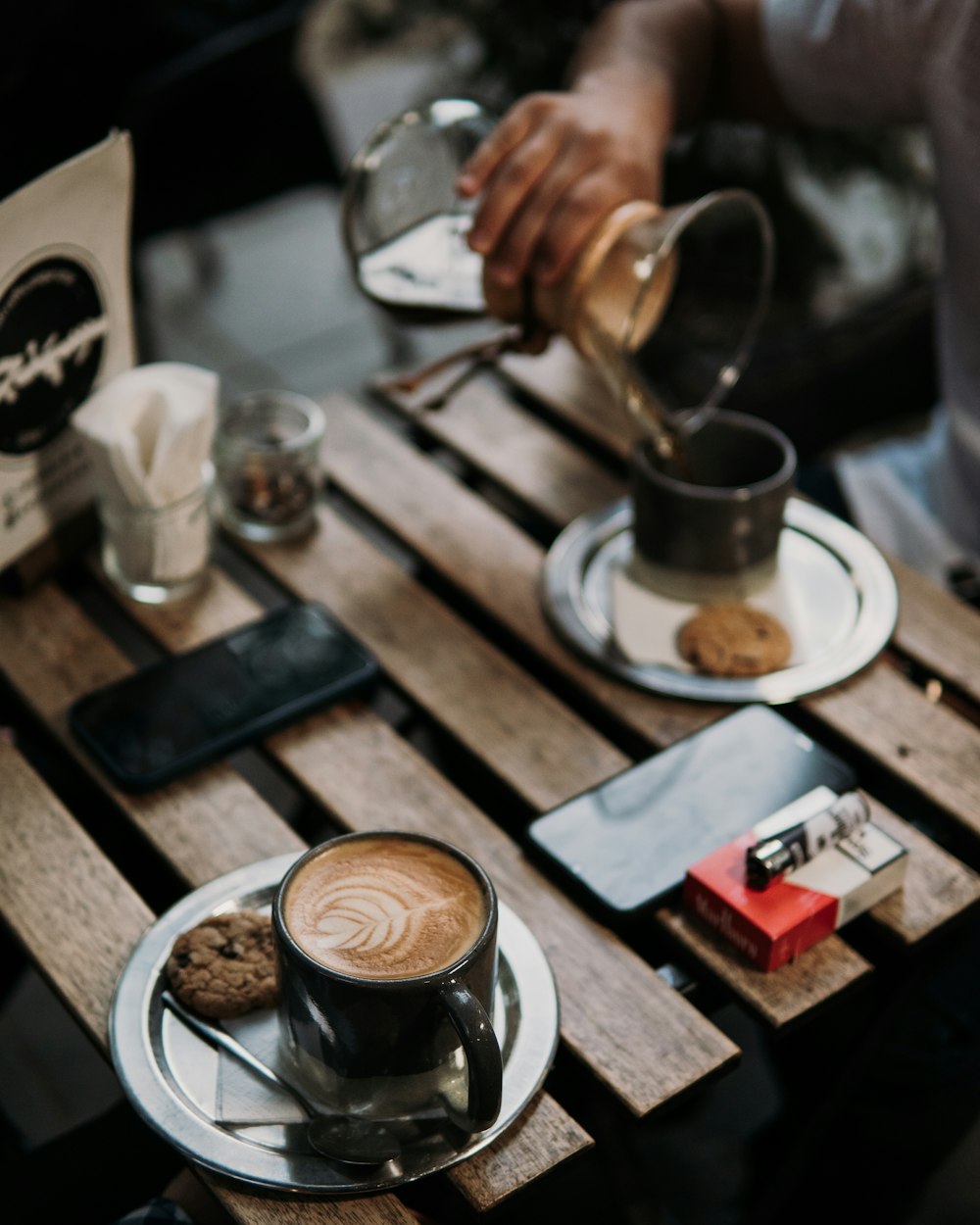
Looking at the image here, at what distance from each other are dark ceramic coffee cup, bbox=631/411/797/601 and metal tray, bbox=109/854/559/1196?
36 centimetres

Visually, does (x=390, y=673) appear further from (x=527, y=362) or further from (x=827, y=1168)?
(x=827, y=1168)

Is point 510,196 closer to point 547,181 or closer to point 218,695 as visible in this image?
point 547,181

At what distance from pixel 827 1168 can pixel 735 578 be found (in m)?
0.58

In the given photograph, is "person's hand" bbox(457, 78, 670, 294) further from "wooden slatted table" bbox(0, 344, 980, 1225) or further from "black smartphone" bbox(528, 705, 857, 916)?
"black smartphone" bbox(528, 705, 857, 916)

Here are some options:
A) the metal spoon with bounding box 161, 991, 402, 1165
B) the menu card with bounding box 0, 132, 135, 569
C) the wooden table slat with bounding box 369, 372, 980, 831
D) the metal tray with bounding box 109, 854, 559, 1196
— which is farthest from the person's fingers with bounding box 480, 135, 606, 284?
the metal spoon with bounding box 161, 991, 402, 1165

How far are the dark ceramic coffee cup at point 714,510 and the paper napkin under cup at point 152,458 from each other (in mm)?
352

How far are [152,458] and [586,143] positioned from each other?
0.44 m

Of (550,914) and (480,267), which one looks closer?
(550,914)

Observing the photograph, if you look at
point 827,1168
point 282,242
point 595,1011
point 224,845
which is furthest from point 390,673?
point 282,242

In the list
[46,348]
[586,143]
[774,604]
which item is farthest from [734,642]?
[46,348]

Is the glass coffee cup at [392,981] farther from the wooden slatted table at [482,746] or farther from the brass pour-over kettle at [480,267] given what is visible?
the brass pour-over kettle at [480,267]

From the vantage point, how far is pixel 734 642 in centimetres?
104

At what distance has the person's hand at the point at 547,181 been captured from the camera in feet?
3.46

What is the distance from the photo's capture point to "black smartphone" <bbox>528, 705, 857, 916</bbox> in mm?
854
